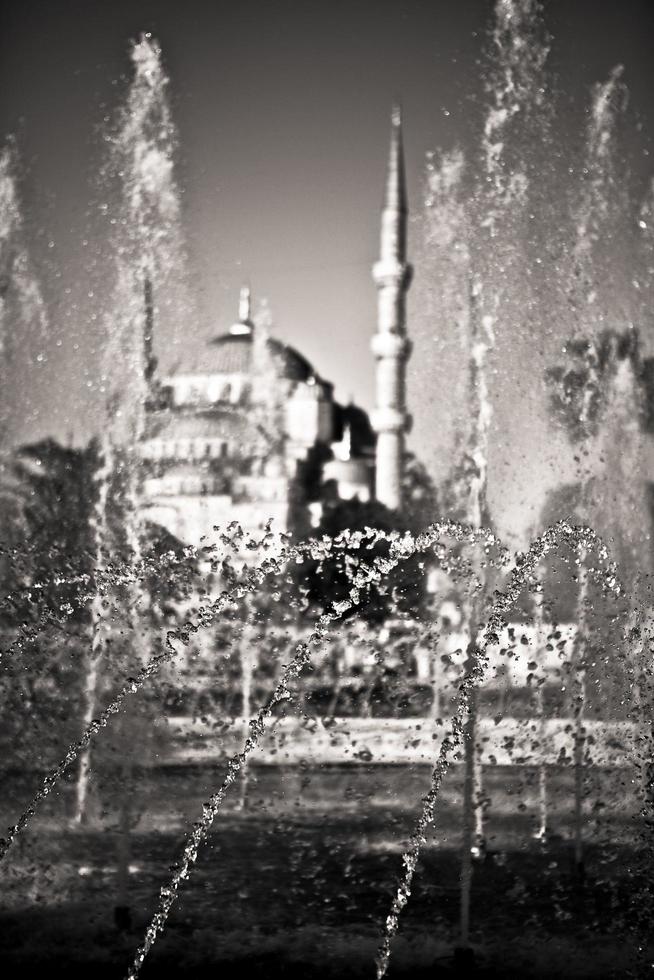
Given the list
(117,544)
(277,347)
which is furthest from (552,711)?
(277,347)

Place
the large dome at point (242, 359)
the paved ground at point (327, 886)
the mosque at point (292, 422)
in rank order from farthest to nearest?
the large dome at point (242, 359) → the mosque at point (292, 422) → the paved ground at point (327, 886)

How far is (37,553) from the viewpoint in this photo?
689 centimetres

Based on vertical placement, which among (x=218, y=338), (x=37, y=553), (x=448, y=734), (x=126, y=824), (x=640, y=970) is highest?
(x=218, y=338)

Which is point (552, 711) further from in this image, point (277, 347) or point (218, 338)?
point (277, 347)

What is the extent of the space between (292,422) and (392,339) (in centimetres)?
1160

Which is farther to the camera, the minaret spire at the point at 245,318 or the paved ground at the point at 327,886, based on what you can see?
the minaret spire at the point at 245,318

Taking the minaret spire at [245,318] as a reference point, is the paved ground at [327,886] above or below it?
below

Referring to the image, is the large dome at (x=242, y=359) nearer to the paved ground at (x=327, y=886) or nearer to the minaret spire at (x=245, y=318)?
the minaret spire at (x=245, y=318)

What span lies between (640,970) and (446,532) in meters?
2.47

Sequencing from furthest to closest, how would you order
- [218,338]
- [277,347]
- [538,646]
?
[277,347], [218,338], [538,646]

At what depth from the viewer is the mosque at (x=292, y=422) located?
97.4 ft

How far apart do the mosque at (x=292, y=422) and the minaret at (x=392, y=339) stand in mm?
27

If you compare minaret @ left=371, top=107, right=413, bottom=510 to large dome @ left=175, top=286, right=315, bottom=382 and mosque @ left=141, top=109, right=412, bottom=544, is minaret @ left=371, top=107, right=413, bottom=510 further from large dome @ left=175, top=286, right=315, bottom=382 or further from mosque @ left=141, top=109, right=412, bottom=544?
large dome @ left=175, top=286, right=315, bottom=382

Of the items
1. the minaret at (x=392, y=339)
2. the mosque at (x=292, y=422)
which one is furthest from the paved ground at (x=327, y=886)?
the minaret at (x=392, y=339)
